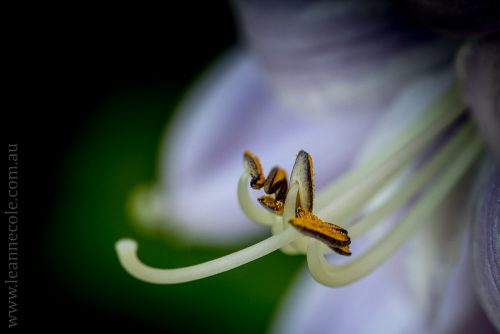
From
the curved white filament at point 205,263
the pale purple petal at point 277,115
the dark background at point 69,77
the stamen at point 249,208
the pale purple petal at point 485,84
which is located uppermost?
the dark background at point 69,77

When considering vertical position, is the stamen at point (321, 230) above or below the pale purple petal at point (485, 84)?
below

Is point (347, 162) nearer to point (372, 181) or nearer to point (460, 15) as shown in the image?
point (372, 181)

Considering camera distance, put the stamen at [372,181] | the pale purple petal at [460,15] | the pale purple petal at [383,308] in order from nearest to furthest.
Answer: the pale purple petal at [460,15], the stamen at [372,181], the pale purple petal at [383,308]

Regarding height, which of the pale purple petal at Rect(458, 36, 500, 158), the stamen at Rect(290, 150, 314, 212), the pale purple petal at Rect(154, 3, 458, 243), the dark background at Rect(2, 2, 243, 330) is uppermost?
the dark background at Rect(2, 2, 243, 330)

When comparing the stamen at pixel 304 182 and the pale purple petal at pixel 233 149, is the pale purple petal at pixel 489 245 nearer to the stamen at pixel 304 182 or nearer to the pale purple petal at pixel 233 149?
the stamen at pixel 304 182

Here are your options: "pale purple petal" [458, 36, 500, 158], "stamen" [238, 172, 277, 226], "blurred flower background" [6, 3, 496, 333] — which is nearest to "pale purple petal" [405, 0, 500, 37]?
"pale purple petal" [458, 36, 500, 158]

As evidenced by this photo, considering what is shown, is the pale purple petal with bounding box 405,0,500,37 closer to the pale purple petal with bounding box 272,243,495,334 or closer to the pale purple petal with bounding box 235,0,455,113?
the pale purple petal with bounding box 235,0,455,113

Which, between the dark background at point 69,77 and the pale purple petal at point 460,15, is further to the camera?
the dark background at point 69,77

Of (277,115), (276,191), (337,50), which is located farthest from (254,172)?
(277,115)

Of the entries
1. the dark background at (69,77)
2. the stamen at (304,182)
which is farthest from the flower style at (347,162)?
the dark background at (69,77)
